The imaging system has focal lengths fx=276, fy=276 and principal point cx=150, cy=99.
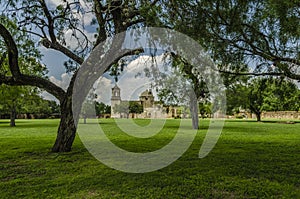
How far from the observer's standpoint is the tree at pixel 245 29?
14.1ft

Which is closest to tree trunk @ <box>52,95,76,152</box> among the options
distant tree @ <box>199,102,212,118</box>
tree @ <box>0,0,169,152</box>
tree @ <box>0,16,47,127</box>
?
tree @ <box>0,0,169,152</box>

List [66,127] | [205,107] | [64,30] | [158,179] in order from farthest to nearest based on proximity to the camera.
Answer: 1. [205,107]
2. [64,30]
3. [66,127]
4. [158,179]

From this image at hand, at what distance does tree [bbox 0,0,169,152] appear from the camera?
692 centimetres

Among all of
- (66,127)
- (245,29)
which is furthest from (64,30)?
(245,29)

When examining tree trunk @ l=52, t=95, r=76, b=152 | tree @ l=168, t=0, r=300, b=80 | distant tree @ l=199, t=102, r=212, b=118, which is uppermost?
tree @ l=168, t=0, r=300, b=80

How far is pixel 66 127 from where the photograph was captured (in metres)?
7.21

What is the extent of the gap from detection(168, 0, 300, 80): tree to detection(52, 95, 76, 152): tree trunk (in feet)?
12.4

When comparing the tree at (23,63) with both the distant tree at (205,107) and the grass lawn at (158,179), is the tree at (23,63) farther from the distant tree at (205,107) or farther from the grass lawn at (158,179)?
the distant tree at (205,107)

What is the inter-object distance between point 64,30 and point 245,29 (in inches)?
234

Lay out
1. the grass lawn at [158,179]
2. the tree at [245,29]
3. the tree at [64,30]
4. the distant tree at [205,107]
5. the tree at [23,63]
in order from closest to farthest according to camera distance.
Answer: the grass lawn at [158,179] → the tree at [245,29] → the tree at [64,30] → the tree at [23,63] → the distant tree at [205,107]

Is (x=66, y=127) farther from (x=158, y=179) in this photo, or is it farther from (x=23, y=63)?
(x=23, y=63)

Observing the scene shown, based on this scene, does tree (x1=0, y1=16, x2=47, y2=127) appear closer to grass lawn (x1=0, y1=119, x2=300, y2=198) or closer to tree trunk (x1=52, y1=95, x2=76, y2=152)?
tree trunk (x1=52, y1=95, x2=76, y2=152)

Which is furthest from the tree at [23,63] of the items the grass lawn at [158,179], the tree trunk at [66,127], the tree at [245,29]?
the tree at [245,29]

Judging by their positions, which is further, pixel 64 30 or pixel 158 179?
pixel 64 30
